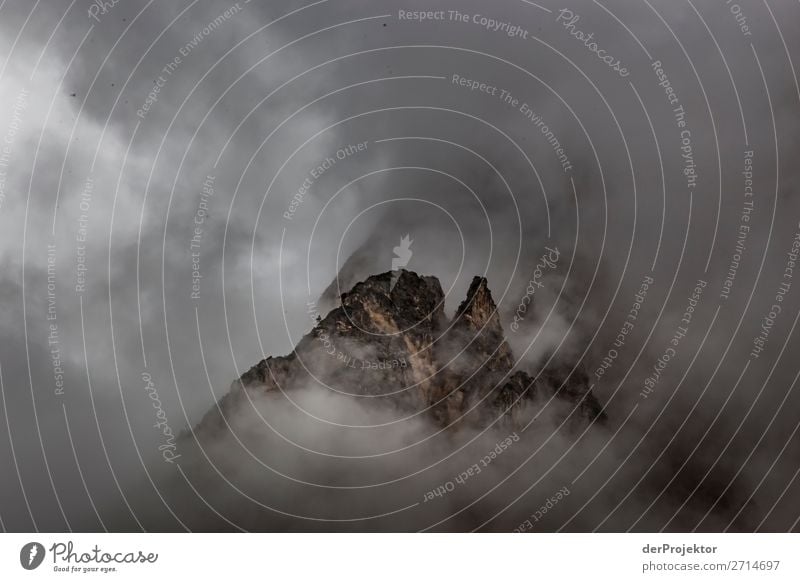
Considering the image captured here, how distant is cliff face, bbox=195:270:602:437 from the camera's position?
5.11 m

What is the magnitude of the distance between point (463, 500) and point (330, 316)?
89.0 inches

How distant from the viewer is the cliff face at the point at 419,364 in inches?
201

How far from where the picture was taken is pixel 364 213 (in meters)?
5.30

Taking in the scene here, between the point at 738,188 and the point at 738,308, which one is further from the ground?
the point at 738,188

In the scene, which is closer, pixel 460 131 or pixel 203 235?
pixel 203 235

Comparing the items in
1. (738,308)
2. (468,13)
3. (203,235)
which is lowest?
(738,308)

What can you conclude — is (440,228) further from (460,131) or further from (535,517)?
(535,517)

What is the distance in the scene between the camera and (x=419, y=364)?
5.47m

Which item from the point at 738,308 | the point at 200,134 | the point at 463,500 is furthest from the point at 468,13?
the point at 463,500

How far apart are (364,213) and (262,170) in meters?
1.10
